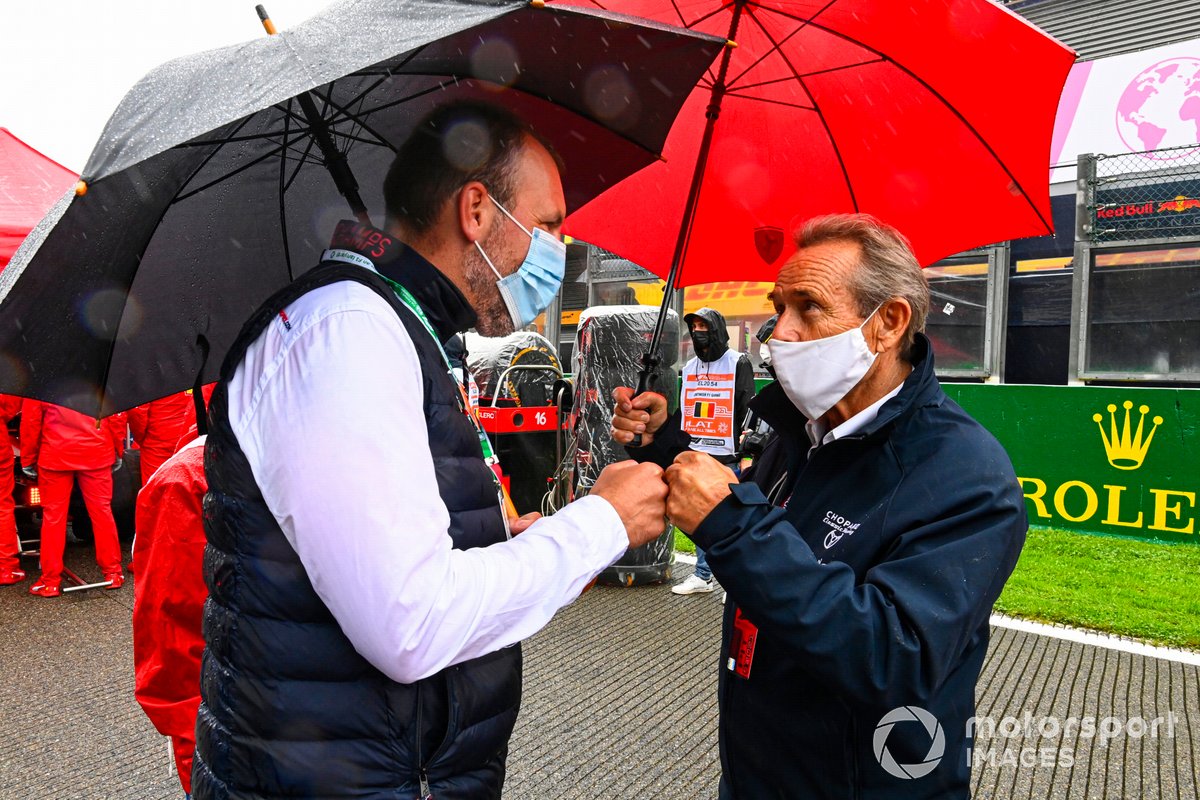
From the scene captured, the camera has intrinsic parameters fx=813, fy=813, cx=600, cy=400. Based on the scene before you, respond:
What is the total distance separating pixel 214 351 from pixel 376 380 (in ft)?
4.24

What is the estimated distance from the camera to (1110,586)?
655 centimetres

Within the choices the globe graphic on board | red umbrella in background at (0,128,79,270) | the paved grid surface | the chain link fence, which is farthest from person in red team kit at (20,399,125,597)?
the globe graphic on board

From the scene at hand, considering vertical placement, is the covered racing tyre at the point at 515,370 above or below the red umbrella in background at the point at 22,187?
below

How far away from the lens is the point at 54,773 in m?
3.64

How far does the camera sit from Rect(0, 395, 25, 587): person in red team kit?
648 centimetres

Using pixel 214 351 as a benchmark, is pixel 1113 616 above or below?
below

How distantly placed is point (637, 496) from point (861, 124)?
1.59 m

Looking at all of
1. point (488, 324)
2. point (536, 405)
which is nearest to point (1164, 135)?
point (536, 405)

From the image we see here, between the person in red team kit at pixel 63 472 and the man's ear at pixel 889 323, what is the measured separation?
6.25m

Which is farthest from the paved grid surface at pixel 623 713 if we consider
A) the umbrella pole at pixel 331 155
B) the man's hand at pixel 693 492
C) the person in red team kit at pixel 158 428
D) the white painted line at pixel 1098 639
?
the umbrella pole at pixel 331 155

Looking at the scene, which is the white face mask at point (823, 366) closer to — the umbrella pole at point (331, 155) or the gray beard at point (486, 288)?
the gray beard at point (486, 288)

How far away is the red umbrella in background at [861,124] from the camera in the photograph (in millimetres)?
2113

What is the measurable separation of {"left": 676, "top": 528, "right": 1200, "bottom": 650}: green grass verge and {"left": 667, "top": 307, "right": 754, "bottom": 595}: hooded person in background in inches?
27.3

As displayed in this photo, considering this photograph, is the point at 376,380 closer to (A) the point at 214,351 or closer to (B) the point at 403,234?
(B) the point at 403,234
